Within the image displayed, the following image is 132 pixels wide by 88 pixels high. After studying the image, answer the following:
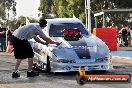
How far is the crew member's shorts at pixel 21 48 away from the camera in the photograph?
11.8 meters

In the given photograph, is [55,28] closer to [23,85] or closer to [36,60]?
[36,60]

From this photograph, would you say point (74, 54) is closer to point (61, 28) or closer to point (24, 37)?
point (24, 37)

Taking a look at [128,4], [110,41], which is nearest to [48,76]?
[110,41]

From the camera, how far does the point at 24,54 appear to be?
11.9 meters

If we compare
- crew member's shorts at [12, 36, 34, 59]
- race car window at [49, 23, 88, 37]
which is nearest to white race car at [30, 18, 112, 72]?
race car window at [49, 23, 88, 37]

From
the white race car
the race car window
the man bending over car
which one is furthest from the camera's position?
the race car window

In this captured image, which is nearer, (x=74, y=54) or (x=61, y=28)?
(x=74, y=54)

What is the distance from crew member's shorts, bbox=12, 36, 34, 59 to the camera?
11.8 metres

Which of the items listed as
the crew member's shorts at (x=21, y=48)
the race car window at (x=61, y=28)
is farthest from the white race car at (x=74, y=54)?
the crew member's shorts at (x=21, y=48)

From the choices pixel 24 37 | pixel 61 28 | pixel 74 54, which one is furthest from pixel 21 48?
pixel 61 28

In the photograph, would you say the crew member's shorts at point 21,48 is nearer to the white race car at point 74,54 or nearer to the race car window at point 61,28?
the white race car at point 74,54

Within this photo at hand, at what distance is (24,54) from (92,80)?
7218 millimetres

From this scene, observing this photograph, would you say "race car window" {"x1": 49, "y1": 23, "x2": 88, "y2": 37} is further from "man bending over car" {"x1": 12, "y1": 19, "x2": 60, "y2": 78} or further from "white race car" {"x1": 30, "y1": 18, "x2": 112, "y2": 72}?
"man bending over car" {"x1": 12, "y1": 19, "x2": 60, "y2": 78}

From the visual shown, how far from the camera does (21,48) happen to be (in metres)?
11.8
